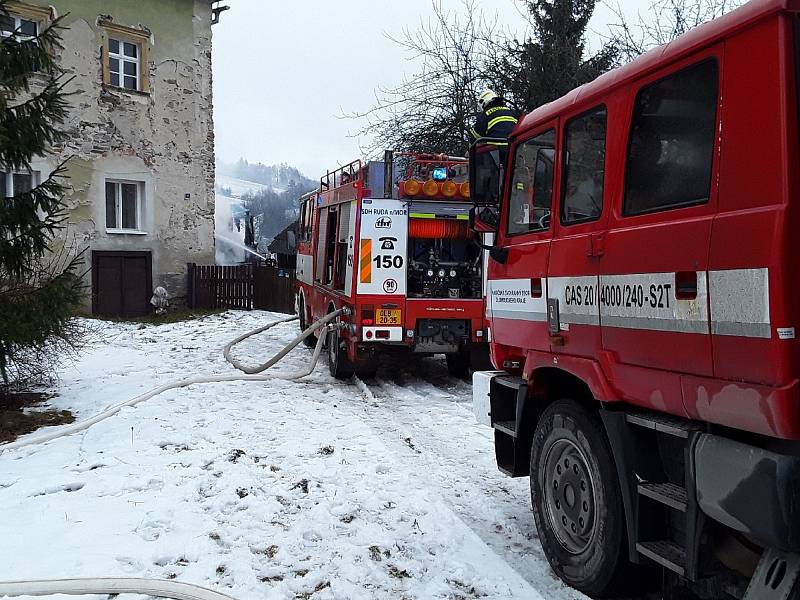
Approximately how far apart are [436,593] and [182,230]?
1739 centimetres

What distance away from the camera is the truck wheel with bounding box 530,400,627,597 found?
3.32 m

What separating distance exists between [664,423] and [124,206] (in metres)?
18.3

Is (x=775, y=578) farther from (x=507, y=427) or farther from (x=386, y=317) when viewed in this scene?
(x=386, y=317)

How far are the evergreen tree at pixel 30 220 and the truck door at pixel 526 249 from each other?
16.1 ft


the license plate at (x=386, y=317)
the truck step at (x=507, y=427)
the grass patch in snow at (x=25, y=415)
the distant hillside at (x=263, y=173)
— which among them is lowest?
the grass patch in snow at (x=25, y=415)

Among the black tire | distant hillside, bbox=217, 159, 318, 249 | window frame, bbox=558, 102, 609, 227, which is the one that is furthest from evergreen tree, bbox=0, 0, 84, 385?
distant hillside, bbox=217, 159, 318, 249

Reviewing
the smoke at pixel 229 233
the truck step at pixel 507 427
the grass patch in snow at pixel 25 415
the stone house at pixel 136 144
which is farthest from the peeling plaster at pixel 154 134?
the truck step at pixel 507 427

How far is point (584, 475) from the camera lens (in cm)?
357

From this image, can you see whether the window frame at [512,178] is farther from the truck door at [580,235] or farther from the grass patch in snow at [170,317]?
the grass patch in snow at [170,317]

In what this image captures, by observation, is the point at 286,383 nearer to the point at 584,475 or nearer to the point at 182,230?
the point at 584,475

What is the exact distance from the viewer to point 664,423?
2967 mm

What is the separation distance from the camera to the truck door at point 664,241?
268 cm

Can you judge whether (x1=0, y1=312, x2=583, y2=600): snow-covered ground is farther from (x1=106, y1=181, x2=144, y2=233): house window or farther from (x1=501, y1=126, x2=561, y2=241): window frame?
(x1=106, y1=181, x2=144, y2=233): house window

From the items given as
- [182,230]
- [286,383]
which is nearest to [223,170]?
[182,230]
